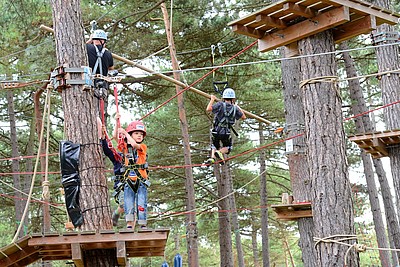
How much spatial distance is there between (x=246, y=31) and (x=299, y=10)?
64 centimetres

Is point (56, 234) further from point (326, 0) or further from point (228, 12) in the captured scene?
point (228, 12)

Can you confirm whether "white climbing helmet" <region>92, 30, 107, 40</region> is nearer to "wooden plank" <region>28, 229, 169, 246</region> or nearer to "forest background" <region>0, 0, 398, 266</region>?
"forest background" <region>0, 0, 398, 266</region>

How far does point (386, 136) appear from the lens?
7.88 meters

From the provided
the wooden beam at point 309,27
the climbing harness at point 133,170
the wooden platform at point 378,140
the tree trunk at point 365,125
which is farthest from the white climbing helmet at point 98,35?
the tree trunk at point 365,125

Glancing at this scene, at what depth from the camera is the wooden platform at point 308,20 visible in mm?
5145

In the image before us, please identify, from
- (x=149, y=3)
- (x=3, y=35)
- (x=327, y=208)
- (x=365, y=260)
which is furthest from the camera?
(x=365, y=260)

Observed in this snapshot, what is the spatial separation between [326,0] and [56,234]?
3062 millimetres

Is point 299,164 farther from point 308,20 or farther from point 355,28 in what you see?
point 308,20

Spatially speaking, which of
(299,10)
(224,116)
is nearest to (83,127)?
(299,10)

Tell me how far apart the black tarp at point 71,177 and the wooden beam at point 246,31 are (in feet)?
6.31

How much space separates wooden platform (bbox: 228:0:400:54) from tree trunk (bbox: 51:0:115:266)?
5.72 ft

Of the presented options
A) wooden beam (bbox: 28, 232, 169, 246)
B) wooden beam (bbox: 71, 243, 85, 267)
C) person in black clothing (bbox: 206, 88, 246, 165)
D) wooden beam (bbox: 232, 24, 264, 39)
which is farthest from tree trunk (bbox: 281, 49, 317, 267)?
wooden beam (bbox: 71, 243, 85, 267)

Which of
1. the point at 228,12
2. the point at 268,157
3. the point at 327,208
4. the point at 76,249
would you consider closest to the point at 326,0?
the point at 327,208

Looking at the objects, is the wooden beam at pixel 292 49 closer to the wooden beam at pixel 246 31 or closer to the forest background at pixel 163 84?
the wooden beam at pixel 246 31
